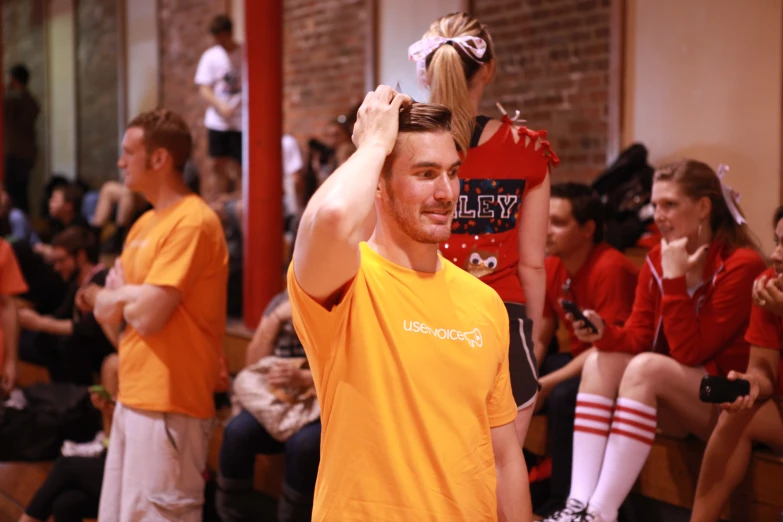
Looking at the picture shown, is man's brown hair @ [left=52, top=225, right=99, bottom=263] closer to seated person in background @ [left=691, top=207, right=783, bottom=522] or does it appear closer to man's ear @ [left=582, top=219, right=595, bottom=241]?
man's ear @ [left=582, top=219, right=595, bottom=241]

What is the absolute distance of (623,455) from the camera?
2691mm

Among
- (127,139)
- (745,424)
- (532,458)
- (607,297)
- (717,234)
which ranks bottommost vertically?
(532,458)

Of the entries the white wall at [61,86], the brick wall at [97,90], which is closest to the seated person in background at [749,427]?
the brick wall at [97,90]

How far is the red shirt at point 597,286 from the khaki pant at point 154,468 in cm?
135

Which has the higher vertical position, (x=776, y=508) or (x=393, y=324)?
(x=393, y=324)

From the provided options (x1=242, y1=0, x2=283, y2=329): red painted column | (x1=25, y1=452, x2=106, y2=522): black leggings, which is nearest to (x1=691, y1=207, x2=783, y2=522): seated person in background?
(x1=25, y1=452, x2=106, y2=522): black leggings

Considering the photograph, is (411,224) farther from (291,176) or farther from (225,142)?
(225,142)

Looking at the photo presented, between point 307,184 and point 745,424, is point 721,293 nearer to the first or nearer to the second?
point 745,424

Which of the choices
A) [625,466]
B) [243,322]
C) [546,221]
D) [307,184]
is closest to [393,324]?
[546,221]

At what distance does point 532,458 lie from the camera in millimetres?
3248

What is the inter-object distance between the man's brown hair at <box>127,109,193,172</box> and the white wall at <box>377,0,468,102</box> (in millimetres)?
2753

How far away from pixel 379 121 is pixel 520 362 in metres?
0.88

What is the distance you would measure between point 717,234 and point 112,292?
1941 mm

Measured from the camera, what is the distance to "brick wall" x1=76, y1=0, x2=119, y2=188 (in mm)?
9055
